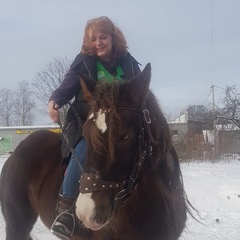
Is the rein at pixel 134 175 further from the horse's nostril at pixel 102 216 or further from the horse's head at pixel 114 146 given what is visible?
the horse's nostril at pixel 102 216

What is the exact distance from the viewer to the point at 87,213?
90.5 inches

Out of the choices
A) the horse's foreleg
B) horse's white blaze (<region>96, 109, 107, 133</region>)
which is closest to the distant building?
the horse's foreleg

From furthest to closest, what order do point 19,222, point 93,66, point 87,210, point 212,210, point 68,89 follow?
point 212,210 → point 19,222 → point 68,89 → point 93,66 → point 87,210

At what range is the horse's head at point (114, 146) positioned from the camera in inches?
93.3

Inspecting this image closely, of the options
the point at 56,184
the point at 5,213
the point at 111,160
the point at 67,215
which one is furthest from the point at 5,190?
the point at 111,160

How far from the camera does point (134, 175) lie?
8.39ft

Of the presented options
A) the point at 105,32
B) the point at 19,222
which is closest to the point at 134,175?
the point at 105,32

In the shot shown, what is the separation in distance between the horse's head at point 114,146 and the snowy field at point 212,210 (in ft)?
8.69

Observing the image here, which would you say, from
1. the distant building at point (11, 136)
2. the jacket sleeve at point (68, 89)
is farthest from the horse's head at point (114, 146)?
the distant building at point (11, 136)

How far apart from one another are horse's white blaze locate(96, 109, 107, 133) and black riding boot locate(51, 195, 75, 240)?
906 millimetres

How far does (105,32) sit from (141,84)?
3.34 ft

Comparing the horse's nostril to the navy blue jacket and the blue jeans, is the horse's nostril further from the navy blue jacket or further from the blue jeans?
the navy blue jacket

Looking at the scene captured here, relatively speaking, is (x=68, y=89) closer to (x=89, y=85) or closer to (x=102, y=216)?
(x=89, y=85)

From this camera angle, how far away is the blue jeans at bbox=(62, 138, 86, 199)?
309 centimetres
